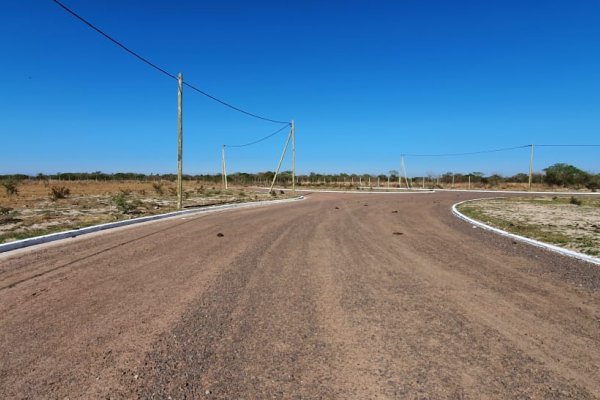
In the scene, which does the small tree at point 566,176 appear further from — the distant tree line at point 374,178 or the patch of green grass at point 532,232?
the patch of green grass at point 532,232

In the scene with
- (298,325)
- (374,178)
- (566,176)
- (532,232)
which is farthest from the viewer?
(374,178)

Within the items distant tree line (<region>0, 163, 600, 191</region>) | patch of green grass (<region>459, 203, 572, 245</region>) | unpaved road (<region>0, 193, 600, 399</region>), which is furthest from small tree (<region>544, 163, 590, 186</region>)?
unpaved road (<region>0, 193, 600, 399</region>)

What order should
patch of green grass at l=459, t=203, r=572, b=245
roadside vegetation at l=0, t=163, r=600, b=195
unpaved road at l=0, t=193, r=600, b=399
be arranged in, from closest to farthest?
1. unpaved road at l=0, t=193, r=600, b=399
2. patch of green grass at l=459, t=203, r=572, b=245
3. roadside vegetation at l=0, t=163, r=600, b=195

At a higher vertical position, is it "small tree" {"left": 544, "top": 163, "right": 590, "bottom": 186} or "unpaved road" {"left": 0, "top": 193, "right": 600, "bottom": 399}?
"small tree" {"left": 544, "top": 163, "right": 590, "bottom": 186}

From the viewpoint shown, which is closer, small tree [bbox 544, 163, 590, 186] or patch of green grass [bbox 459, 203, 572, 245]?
patch of green grass [bbox 459, 203, 572, 245]

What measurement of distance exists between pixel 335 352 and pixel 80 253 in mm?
6892

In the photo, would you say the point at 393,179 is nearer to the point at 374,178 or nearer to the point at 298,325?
the point at 374,178

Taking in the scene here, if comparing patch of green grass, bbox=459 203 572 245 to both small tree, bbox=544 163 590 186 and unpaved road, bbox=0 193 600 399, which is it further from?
small tree, bbox=544 163 590 186

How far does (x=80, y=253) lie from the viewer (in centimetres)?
885

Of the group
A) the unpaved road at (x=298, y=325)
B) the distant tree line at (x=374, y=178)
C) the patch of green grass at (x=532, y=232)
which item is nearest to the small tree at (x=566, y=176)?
the distant tree line at (x=374, y=178)

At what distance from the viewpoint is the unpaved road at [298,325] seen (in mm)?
3346

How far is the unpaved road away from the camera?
3346 mm

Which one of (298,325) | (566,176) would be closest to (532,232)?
(298,325)

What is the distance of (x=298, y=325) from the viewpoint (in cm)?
461
